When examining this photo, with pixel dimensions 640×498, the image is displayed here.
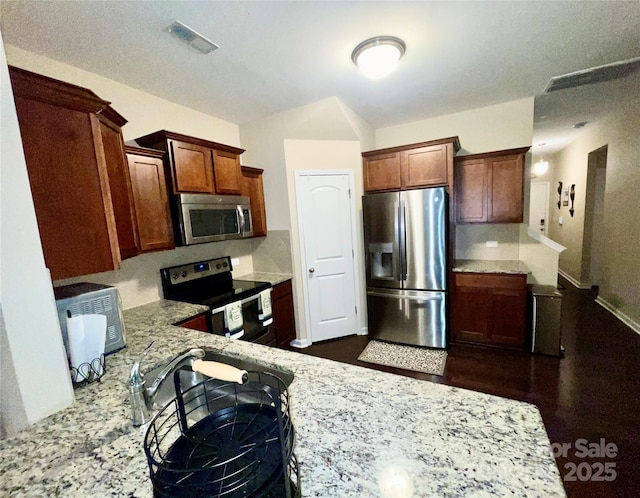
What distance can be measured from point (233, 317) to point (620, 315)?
15.5ft

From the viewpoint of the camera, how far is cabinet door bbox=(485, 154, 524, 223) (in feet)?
9.47

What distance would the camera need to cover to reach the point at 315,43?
186 cm

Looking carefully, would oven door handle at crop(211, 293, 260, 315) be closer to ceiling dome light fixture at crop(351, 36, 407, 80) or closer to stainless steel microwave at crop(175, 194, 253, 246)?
stainless steel microwave at crop(175, 194, 253, 246)

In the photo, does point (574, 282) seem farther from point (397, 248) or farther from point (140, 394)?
point (140, 394)

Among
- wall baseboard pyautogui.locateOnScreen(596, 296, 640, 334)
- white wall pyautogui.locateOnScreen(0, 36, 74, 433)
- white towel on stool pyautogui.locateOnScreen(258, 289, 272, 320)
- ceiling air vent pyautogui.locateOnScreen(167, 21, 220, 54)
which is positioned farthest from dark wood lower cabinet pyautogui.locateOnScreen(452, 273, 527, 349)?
white wall pyautogui.locateOnScreen(0, 36, 74, 433)

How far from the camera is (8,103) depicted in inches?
32.6

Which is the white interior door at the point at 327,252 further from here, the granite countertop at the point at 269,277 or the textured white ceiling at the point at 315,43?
the textured white ceiling at the point at 315,43

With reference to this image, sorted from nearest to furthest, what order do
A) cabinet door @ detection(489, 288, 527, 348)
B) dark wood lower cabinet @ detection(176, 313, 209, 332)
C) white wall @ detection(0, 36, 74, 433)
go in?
white wall @ detection(0, 36, 74, 433) < dark wood lower cabinet @ detection(176, 313, 209, 332) < cabinet door @ detection(489, 288, 527, 348)

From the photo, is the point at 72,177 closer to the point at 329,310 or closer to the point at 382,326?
the point at 329,310

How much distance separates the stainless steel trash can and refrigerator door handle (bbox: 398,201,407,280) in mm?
1270

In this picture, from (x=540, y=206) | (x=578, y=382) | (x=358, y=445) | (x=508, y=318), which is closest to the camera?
(x=358, y=445)

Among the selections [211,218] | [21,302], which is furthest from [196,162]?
[21,302]

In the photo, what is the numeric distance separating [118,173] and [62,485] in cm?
162

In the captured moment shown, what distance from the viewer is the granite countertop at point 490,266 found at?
2795 millimetres
